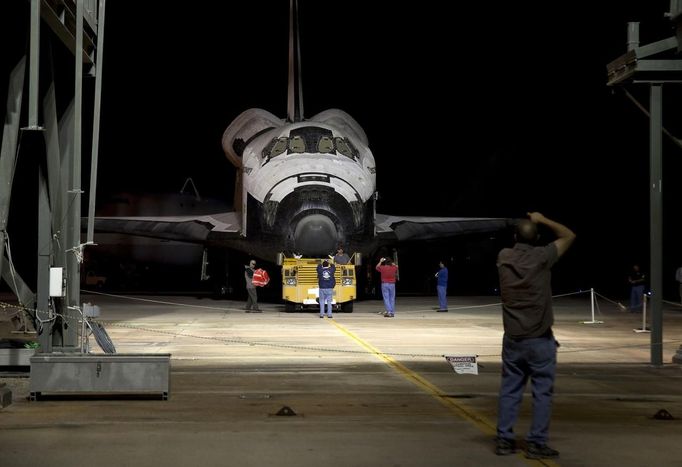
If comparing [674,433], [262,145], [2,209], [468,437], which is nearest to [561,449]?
[468,437]

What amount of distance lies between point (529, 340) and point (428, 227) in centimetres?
2577

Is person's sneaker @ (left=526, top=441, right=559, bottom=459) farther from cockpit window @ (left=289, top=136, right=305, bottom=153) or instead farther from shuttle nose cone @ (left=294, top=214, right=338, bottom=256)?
cockpit window @ (left=289, top=136, right=305, bottom=153)

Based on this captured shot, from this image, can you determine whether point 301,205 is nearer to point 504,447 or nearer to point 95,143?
point 95,143

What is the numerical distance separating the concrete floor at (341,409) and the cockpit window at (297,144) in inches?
404

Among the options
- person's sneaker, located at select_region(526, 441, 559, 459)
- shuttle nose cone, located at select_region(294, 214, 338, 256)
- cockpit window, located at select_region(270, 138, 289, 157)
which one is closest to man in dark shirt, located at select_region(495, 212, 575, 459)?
person's sneaker, located at select_region(526, 441, 559, 459)

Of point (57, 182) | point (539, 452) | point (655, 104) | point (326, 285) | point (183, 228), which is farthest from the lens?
point (183, 228)

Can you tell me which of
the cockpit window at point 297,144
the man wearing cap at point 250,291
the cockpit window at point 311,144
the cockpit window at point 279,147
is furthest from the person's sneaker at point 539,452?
the cockpit window at point 279,147

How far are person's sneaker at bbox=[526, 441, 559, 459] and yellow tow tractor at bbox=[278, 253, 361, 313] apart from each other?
58.1 ft

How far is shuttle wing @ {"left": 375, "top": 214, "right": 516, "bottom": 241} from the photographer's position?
30812mm

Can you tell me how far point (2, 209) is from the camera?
9.30 metres

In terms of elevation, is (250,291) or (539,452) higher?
(250,291)

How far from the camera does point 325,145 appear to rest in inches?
1097

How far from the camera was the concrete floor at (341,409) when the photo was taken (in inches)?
275

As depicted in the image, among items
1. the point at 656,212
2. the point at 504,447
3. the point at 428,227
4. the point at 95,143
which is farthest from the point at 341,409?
the point at 428,227
